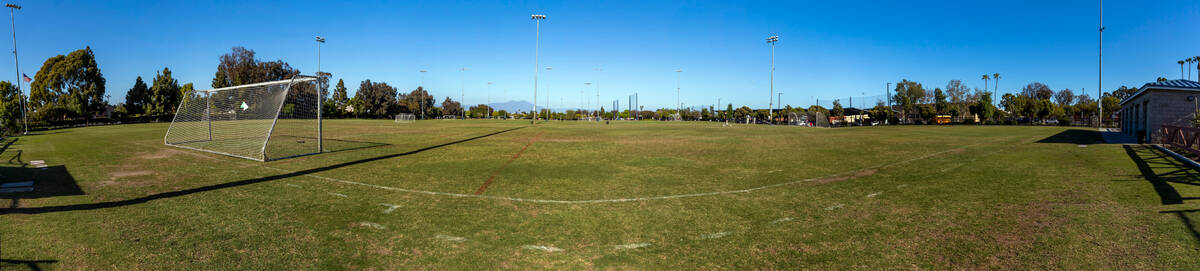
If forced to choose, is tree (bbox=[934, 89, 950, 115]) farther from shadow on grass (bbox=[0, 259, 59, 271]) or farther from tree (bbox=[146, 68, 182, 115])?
tree (bbox=[146, 68, 182, 115])

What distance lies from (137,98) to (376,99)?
124 feet

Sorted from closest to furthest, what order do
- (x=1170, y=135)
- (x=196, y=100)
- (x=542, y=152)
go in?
1. (x=1170, y=135)
2. (x=542, y=152)
3. (x=196, y=100)

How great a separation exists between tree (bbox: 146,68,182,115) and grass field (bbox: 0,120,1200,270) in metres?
55.4

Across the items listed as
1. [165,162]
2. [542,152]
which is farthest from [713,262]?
[165,162]

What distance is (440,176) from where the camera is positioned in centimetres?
1007

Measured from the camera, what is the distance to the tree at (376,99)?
87.4 metres

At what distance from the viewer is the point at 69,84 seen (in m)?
44.8

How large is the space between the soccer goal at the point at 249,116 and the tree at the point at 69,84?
30.9 m

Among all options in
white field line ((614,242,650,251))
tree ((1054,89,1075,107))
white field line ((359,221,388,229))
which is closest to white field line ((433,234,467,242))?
white field line ((359,221,388,229))

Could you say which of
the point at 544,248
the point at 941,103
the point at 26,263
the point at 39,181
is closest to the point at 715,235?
the point at 544,248

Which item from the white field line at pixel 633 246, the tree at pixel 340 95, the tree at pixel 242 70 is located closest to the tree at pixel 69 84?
the tree at pixel 242 70

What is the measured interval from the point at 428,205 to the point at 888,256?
6.27 m

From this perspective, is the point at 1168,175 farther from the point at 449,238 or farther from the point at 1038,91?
the point at 1038,91

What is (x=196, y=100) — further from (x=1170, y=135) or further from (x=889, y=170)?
(x=1170, y=135)
